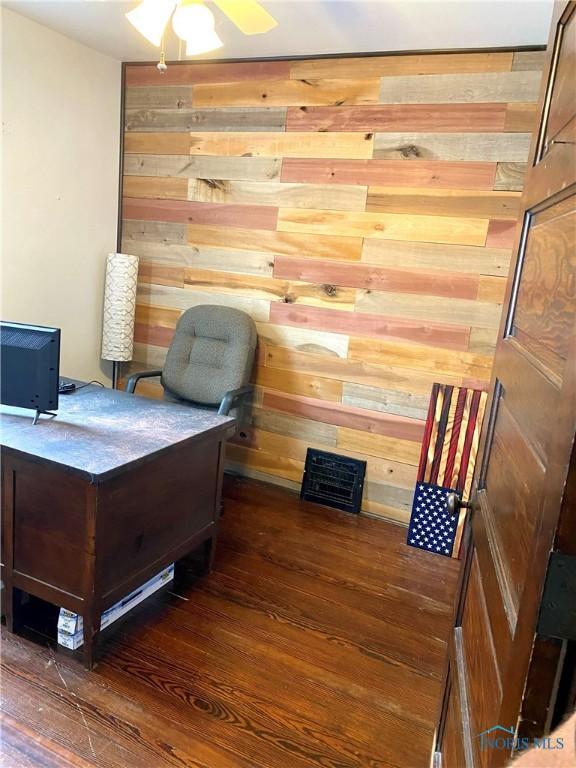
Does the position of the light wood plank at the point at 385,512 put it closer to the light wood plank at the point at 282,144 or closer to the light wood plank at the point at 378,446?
the light wood plank at the point at 378,446

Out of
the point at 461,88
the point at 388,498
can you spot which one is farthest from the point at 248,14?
the point at 388,498

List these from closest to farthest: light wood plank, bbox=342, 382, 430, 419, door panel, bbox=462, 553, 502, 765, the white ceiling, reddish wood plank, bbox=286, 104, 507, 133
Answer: door panel, bbox=462, 553, 502, 765
the white ceiling
reddish wood plank, bbox=286, 104, 507, 133
light wood plank, bbox=342, 382, 430, 419

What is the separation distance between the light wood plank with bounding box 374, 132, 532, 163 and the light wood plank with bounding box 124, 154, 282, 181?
0.68 meters

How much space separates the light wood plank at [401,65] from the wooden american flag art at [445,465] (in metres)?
1.65

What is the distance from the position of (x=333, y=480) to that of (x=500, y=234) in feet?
5.55

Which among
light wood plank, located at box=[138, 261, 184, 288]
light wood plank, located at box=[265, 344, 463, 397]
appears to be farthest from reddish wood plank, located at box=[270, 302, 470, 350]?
light wood plank, located at box=[138, 261, 184, 288]

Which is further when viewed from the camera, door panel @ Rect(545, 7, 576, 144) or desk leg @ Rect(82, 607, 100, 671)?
desk leg @ Rect(82, 607, 100, 671)

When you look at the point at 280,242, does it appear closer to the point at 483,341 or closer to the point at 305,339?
the point at 305,339

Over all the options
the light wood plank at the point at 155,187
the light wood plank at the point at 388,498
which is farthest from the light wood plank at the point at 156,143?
the light wood plank at the point at 388,498

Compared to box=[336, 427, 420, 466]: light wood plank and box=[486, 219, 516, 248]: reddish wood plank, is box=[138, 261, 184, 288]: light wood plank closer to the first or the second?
box=[336, 427, 420, 466]: light wood plank

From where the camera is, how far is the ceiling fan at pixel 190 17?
78.0 inches

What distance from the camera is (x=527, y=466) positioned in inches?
35.9

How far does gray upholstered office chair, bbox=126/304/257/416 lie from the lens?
3.32m

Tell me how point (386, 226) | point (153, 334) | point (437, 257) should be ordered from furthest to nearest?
point (153, 334)
point (386, 226)
point (437, 257)
